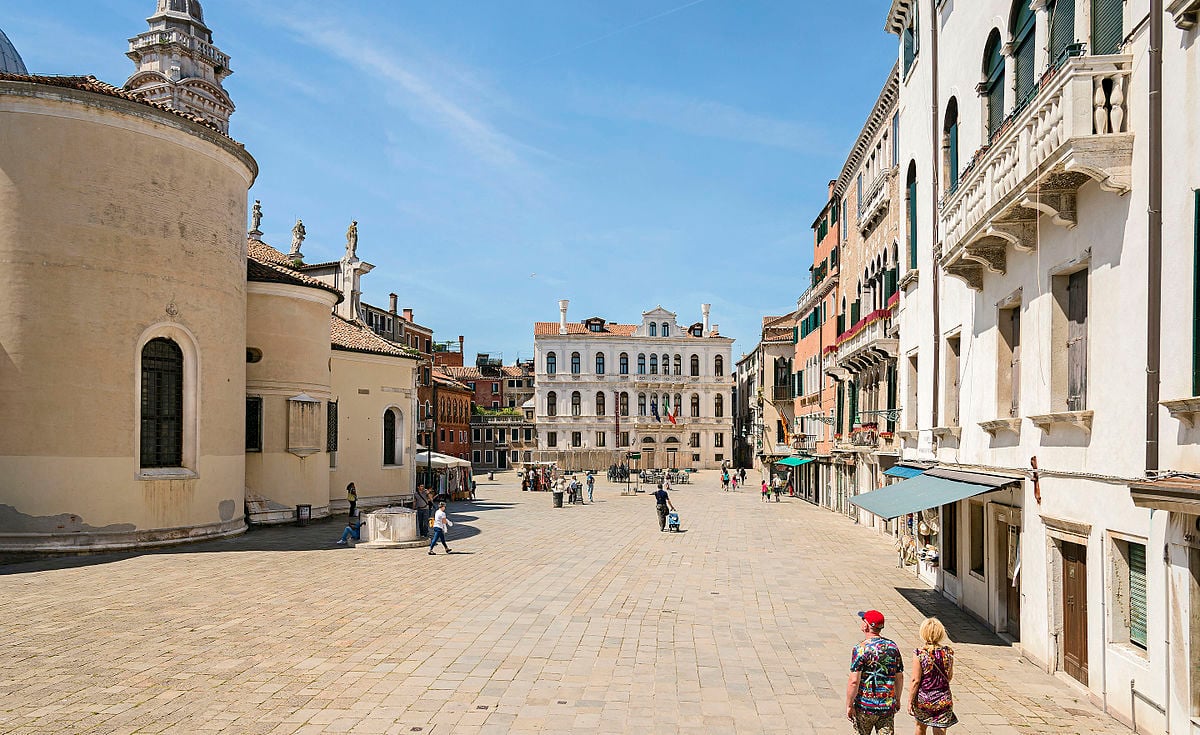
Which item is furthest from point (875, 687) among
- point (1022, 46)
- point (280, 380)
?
point (280, 380)

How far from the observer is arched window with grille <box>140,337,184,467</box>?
2209 cm

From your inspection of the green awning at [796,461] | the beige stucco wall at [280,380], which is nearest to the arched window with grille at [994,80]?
the beige stucco wall at [280,380]

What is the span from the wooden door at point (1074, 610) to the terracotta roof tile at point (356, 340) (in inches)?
1109

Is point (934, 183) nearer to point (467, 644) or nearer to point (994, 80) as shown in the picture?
point (994, 80)

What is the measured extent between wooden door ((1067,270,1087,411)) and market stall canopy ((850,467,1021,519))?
1791mm

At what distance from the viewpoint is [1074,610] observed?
1042 centimetres

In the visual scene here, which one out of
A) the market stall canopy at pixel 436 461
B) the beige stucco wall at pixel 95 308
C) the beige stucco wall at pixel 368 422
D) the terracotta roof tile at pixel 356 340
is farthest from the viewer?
the market stall canopy at pixel 436 461

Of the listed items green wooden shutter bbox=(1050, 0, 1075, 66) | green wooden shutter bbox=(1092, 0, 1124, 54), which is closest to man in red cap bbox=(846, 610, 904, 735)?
green wooden shutter bbox=(1092, 0, 1124, 54)

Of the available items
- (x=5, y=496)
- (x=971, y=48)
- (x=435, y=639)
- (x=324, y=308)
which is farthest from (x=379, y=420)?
(x=971, y=48)

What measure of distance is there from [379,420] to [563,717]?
2769cm

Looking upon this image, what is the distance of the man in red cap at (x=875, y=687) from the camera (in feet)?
24.2

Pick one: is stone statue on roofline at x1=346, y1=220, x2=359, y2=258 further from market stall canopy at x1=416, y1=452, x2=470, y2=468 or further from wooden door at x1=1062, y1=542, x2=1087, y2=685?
wooden door at x1=1062, y1=542, x2=1087, y2=685

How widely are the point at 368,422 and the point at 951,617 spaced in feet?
83.9

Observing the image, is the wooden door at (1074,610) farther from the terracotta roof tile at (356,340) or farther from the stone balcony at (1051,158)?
the terracotta roof tile at (356,340)
